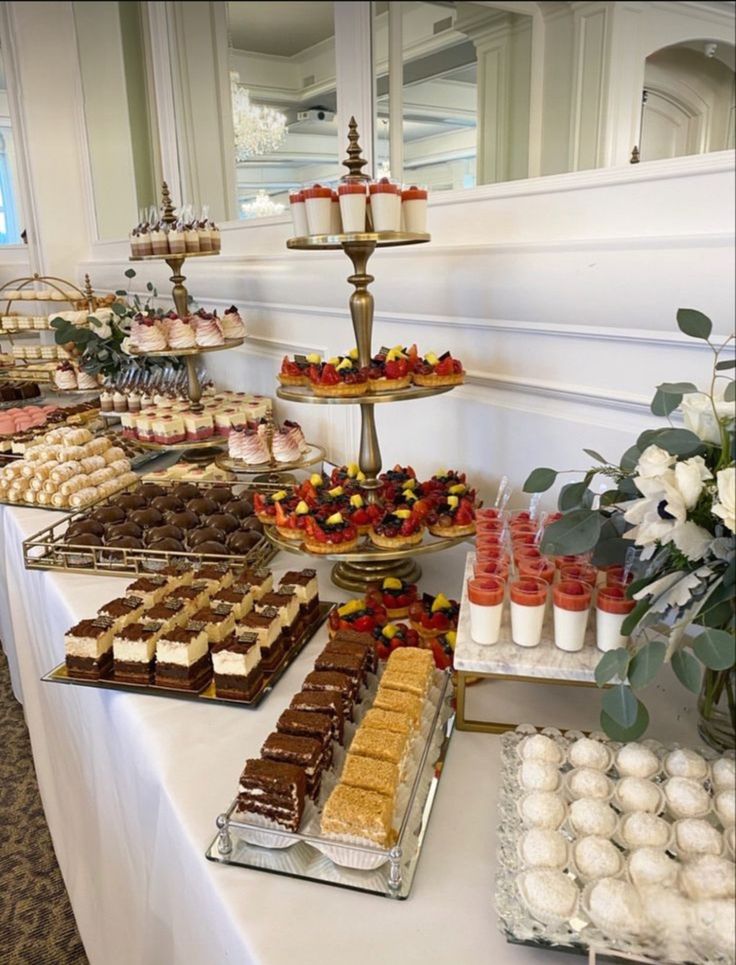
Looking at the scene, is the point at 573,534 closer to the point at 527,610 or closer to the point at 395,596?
the point at 527,610

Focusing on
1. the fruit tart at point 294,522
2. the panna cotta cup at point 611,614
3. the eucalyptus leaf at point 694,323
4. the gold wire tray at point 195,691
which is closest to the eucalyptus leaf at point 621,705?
the panna cotta cup at point 611,614

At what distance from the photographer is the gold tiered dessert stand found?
110cm

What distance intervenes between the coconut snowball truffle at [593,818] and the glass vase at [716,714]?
0.66ft

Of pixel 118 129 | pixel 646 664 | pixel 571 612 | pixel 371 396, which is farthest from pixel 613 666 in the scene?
pixel 118 129

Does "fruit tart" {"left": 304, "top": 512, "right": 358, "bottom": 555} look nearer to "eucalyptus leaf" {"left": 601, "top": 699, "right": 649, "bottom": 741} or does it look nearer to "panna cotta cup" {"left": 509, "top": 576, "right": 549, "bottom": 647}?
"panna cotta cup" {"left": 509, "top": 576, "right": 549, "bottom": 647}

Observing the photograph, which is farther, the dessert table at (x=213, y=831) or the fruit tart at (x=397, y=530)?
the fruit tart at (x=397, y=530)

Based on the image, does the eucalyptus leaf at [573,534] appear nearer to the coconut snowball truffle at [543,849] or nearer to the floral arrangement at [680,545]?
the floral arrangement at [680,545]

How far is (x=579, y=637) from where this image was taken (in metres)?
0.84

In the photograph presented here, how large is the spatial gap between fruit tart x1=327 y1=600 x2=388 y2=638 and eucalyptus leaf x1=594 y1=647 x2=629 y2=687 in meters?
0.42

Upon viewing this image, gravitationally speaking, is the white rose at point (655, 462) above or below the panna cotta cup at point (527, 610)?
above

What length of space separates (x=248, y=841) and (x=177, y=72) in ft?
8.69

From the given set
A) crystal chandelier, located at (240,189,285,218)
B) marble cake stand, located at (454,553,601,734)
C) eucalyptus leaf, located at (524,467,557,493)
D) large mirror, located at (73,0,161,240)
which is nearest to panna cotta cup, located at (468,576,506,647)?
marble cake stand, located at (454,553,601,734)

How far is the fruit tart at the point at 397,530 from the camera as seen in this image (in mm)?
1133

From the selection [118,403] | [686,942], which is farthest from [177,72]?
[686,942]
